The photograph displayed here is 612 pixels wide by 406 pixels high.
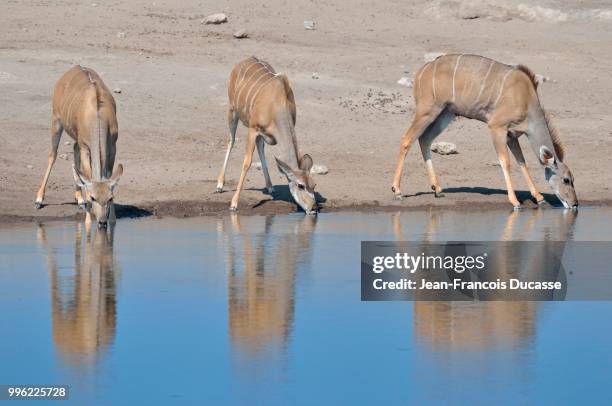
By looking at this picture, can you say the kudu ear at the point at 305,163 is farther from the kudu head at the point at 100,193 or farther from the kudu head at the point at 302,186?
the kudu head at the point at 100,193

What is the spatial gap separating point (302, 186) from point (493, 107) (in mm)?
2701

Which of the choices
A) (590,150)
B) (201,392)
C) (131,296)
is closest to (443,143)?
(590,150)

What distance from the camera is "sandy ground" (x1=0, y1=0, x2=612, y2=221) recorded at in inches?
610

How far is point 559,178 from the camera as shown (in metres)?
15.3

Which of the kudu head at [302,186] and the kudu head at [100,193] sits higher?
the kudu head at [100,193]

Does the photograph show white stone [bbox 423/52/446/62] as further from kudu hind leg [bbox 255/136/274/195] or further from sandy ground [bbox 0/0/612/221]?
kudu hind leg [bbox 255/136/274/195]

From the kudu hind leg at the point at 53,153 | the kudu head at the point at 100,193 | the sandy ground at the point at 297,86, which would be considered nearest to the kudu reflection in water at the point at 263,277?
the kudu head at the point at 100,193

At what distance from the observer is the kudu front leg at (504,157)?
1499 centimetres

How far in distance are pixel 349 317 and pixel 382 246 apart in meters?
2.96

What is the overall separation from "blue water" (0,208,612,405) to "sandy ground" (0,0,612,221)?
295 cm

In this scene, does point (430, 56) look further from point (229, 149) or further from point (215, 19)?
point (229, 149)

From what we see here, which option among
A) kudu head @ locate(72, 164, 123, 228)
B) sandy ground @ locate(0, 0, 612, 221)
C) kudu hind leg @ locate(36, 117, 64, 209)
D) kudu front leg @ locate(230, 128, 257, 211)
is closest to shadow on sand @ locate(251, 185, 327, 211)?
sandy ground @ locate(0, 0, 612, 221)

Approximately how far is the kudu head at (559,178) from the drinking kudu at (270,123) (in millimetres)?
2767

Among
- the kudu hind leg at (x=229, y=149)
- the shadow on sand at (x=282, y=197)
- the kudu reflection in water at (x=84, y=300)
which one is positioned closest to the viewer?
the kudu reflection in water at (x=84, y=300)
